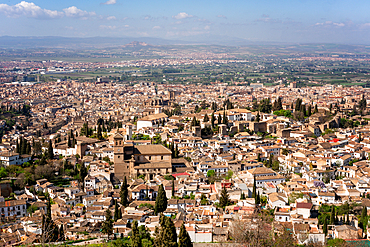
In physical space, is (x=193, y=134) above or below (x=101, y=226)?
above

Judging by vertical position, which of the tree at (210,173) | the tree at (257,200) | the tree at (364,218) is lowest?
the tree at (364,218)

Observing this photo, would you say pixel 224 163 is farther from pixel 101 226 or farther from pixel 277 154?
pixel 101 226

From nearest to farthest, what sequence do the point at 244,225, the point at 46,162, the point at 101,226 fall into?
the point at 244,225, the point at 101,226, the point at 46,162

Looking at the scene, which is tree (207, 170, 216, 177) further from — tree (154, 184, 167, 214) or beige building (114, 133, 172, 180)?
tree (154, 184, 167, 214)

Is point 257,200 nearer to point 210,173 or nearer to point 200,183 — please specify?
point 200,183

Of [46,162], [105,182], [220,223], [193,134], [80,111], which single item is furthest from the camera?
[80,111]

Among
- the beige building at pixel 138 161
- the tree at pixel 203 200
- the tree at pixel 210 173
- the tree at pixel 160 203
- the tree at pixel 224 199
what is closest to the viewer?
the tree at pixel 160 203

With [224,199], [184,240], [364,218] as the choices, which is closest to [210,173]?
[224,199]

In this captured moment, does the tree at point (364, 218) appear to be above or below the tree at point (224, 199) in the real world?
below

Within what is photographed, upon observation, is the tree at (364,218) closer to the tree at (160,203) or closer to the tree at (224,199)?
the tree at (224,199)

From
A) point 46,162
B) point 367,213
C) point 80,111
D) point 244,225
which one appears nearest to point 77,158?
point 46,162

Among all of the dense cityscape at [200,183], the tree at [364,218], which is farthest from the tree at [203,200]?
the tree at [364,218]
